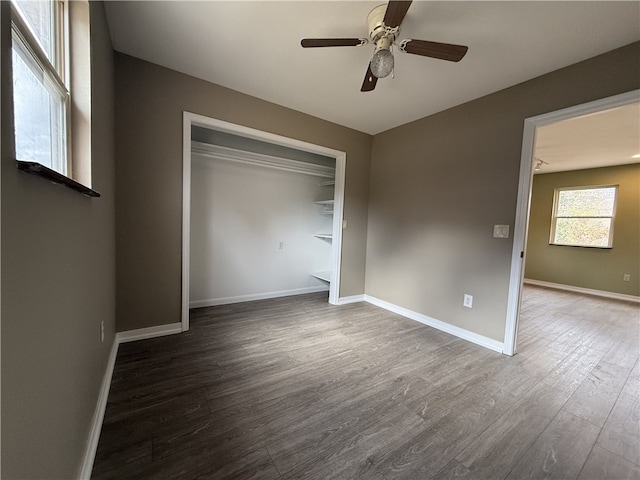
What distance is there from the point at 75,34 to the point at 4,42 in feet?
3.39

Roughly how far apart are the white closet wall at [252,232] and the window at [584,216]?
5.16 meters

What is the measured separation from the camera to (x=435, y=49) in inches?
63.2

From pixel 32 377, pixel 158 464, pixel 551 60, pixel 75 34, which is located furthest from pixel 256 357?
pixel 551 60

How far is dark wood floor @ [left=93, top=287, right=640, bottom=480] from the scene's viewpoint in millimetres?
1256

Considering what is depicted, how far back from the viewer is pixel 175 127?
243 centimetres

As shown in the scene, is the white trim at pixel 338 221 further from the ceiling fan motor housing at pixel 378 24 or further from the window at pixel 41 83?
the window at pixel 41 83

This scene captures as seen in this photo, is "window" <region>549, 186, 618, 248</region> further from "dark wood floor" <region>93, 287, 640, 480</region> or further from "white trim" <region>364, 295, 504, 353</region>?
"white trim" <region>364, 295, 504, 353</region>

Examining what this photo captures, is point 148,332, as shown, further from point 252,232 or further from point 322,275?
point 322,275

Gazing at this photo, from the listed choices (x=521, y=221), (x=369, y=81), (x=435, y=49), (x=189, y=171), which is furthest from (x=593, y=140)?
(x=189, y=171)

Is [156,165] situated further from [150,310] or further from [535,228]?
[535,228]

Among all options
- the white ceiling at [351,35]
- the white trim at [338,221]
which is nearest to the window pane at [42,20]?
the white ceiling at [351,35]

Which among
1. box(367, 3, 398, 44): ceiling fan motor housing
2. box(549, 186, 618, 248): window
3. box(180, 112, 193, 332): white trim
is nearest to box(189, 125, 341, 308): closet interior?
box(180, 112, 193, 332): white trim

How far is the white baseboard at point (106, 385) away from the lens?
1132 mm

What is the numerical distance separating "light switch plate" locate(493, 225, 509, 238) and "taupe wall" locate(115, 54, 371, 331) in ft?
9.16
